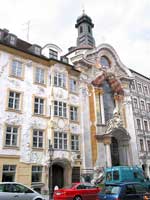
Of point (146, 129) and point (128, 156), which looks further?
point (146, 129)

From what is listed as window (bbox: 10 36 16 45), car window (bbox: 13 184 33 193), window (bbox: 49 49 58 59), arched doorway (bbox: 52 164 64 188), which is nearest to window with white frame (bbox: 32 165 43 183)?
arched doorway (bbox: 52 164 64 188)

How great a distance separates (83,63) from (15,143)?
14.7m

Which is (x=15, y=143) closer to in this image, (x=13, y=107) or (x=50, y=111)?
(x=13, y=107)

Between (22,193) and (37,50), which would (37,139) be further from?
(37,50)

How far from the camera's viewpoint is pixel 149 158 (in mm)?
33750

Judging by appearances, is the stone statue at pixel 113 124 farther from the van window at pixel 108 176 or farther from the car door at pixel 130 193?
the car door at pixel 130 193

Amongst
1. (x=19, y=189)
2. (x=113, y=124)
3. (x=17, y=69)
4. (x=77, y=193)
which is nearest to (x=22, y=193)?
(x=19, y=189)

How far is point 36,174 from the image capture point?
21.3 m

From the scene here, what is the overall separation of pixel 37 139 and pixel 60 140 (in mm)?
2734

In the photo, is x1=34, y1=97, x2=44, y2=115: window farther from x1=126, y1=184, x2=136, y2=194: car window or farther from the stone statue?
x1=126, y1=184, x2=136, y2=194: car window

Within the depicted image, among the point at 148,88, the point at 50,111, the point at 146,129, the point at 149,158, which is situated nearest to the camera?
the point at 50,111

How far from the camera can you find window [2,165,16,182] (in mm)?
19281

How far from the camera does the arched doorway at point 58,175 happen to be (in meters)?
23.4

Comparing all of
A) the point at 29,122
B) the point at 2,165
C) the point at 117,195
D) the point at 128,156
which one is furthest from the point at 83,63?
the point at 117,195
